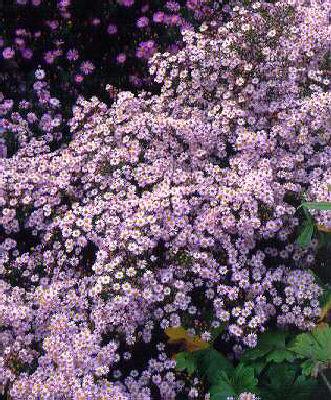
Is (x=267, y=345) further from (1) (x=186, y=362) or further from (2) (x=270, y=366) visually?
(1) (x=186, y=362)

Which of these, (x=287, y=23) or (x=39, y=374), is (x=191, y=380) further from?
(x=287, y=23)

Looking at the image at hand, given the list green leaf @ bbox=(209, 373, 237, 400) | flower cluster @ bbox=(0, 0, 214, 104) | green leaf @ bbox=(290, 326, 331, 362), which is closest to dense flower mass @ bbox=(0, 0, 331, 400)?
green leaf @ bbox=(209, 373, 237, 400)

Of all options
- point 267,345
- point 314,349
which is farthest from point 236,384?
point 314,349

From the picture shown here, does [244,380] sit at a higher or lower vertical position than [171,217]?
lower

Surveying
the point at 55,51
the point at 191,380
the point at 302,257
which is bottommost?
the point at 191,380

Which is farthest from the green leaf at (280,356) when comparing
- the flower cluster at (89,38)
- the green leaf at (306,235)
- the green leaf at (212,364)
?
the flower cluster at (89,38)

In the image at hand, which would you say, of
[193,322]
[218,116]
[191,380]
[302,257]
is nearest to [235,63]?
[218,116]
